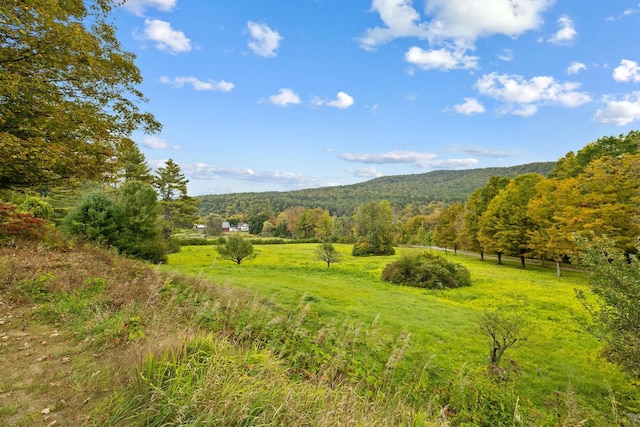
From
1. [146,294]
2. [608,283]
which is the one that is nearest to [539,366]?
[608,283]

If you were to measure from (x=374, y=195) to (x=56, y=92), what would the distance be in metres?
162

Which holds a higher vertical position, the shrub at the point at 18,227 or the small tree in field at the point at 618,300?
the shrub at the point at 18,227

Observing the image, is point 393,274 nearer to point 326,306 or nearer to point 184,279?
point 326,306

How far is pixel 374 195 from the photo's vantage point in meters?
166

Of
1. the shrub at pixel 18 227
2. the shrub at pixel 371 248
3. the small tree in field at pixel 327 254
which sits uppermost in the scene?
the shrub at pixel 18 227

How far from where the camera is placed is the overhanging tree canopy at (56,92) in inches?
259

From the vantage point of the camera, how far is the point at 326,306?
40.3 feet

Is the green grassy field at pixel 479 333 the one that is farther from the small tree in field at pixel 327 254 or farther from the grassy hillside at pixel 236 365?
the small tree in field at pixel 327 254

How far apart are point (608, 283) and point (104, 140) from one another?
1406 cm

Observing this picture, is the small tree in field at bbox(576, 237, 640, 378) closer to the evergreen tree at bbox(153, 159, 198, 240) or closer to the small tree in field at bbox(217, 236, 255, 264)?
the small tree in field at bbox(217, 236, 255, 264)

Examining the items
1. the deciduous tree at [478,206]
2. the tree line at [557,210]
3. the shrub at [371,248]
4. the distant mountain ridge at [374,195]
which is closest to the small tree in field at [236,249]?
the shrub at [371,248]

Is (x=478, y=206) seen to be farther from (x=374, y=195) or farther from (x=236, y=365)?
(x=374, y=195)

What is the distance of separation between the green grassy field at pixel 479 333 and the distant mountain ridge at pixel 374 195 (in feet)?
302

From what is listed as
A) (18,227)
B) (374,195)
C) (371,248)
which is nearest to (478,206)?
(371,248)
